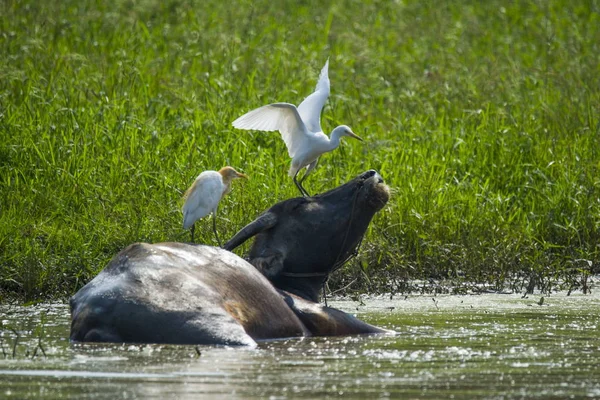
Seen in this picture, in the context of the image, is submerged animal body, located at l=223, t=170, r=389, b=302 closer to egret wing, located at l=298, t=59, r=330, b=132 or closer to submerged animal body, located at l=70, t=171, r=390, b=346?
submerged animal body, located at l=70, t=171, r=390, b=346

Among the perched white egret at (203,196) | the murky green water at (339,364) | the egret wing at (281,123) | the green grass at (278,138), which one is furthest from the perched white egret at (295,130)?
the murky green water at (339,364)

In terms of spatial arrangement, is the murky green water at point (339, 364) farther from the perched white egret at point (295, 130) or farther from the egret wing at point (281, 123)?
the egret wing at point (281, 123)

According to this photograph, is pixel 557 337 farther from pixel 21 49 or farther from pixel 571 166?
pixel 21 49

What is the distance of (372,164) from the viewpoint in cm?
970

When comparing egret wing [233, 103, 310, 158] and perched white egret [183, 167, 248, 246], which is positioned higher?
egret wing [233, 103, 310, 158]

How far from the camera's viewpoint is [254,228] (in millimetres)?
6207

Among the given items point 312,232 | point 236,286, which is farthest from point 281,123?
point 236,286

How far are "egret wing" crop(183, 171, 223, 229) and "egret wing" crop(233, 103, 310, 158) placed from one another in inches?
37.5

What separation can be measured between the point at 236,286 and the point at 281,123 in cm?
271

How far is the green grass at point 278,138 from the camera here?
8.12 meters

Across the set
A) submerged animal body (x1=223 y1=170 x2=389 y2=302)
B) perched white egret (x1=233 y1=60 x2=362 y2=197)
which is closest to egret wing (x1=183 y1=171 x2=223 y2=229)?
submerged animal body (x1=223 y1=170 x2=389 y2=302)

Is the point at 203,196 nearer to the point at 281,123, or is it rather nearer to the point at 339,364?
the point at 281,123

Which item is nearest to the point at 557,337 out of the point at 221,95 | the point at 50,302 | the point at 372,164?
the point at 50,302

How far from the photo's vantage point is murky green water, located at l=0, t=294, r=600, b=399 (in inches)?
164
